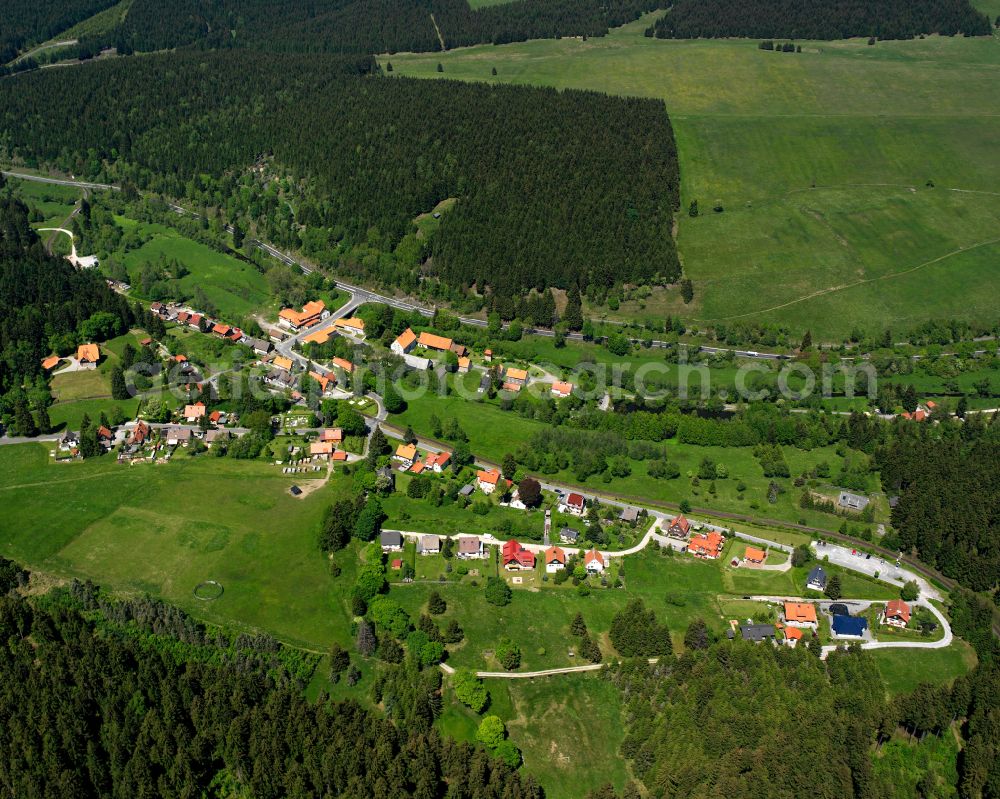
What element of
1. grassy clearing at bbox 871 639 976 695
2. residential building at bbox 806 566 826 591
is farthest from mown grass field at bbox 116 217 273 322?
grassy clearing at bbox 871 639 976 695

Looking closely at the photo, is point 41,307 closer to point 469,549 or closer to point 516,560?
point 469,549

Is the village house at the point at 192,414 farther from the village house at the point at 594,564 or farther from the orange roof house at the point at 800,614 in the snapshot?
the orange roof house at the point at 800,614

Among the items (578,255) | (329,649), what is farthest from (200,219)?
(329,649)

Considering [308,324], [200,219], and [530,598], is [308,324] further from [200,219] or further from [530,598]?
[530,598]

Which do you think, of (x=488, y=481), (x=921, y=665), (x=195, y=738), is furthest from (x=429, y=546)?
(x=921, y=665)

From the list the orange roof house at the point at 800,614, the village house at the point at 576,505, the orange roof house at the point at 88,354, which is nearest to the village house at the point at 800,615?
the orange roof house at the point at 800,614

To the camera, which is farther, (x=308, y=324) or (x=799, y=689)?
(x=308, y=324)

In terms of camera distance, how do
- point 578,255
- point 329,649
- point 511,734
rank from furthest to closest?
1. point 578,255
2. point 329,649
3. point 511,734
